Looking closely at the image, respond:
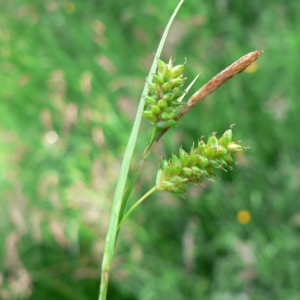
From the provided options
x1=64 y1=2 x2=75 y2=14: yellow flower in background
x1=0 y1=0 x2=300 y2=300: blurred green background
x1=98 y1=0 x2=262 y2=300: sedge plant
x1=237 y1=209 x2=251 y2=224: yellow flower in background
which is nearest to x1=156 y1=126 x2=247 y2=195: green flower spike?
x1=98 y1=0 x2=262 y2=300: sedge plant

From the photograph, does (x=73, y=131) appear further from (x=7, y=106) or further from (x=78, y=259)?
(x=78, y=259)

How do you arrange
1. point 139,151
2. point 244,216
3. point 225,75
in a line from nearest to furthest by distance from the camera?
point 225,75 < point 244,216 < point 139,151

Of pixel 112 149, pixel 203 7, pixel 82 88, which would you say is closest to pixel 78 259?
pixel 112 149

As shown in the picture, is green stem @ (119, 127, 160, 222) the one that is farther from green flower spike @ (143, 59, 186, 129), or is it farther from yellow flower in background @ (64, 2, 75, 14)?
yellow flower in background @ (64, 2, 75, 14)

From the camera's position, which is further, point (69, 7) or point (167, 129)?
point (69, 7)

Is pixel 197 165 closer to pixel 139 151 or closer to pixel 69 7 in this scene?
pixel 139 151

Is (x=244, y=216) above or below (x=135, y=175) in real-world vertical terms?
below

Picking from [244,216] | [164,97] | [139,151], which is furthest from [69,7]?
[164,97]
